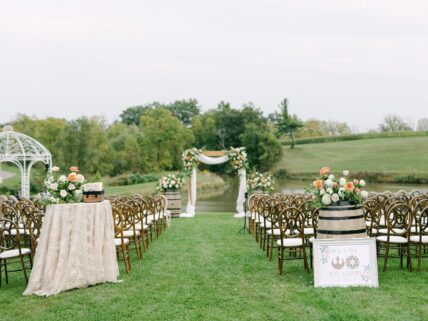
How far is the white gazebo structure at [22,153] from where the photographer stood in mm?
19547

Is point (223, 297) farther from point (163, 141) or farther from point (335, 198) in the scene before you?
point (163, 141)

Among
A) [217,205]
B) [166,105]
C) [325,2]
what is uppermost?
[166,105]

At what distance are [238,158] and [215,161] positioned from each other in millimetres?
1136

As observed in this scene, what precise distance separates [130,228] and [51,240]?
8.83ft

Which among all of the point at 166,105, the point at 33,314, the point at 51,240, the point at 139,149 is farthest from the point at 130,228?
the point at 166,105

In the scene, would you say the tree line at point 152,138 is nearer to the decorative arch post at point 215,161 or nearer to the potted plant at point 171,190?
the decorative arch post at point 215,161

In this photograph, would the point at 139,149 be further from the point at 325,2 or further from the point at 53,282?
the point at 53,282

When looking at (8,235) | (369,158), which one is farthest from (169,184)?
(369,158)

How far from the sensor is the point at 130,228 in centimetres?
860

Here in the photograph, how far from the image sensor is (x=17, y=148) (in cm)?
2031

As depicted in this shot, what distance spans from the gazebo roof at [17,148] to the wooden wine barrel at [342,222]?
16065 millimetres

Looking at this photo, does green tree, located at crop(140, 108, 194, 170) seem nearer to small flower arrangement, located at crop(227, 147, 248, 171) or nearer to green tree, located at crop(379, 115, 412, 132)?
small flower arrangement, located at crop(227, 147, 248, 171)

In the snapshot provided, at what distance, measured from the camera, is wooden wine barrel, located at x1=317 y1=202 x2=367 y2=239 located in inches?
242

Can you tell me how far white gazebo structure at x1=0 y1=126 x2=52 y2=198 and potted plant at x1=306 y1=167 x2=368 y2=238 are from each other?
1593cm
